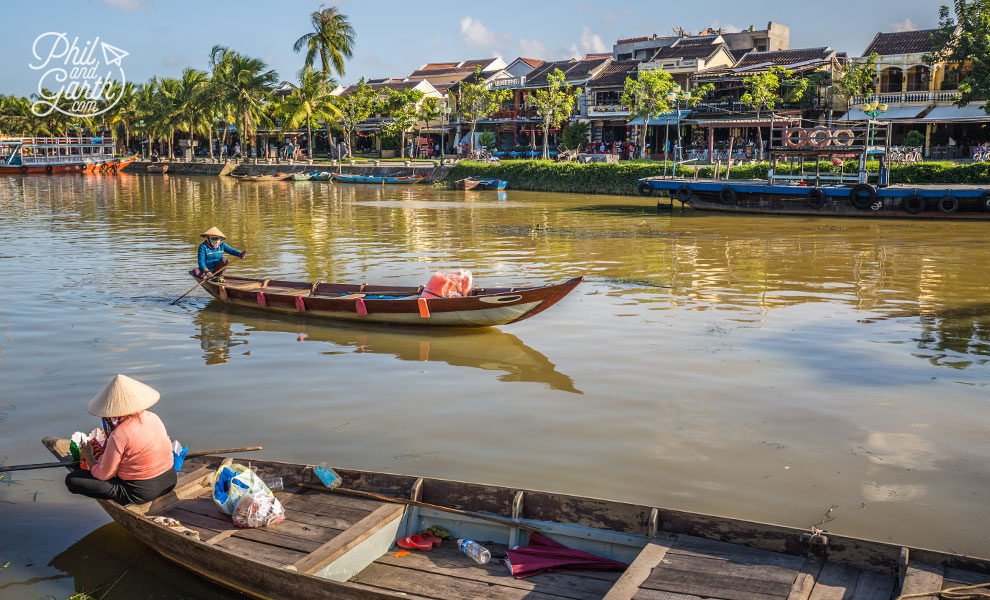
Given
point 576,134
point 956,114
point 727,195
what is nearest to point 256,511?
point 727,195

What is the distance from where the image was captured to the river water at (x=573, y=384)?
6.83 metres

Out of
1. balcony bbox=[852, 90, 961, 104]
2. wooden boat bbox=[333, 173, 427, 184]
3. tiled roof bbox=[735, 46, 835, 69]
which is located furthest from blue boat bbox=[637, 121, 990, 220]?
wooden boat bbox=[333, 173, 427, 184]

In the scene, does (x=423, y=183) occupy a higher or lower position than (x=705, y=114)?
lower

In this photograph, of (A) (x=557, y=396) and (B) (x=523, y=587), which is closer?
(B) (x=523, y=587)

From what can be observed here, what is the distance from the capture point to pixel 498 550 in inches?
217

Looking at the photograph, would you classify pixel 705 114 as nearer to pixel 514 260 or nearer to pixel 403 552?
pixel 514 260

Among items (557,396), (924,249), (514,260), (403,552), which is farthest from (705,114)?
(403,552)

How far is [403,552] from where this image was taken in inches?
219

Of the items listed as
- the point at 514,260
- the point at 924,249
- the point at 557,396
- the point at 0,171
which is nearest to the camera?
the point at 557,396

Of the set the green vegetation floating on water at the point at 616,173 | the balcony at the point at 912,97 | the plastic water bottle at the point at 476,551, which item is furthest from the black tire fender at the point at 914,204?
the plastic water bottle at the point at 476,551

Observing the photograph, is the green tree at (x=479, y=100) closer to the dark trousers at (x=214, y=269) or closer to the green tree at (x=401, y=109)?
the green tree at (x=401, y=109)

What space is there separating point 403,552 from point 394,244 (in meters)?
17.8

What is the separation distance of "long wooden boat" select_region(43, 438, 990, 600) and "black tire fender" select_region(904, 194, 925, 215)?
86.9 feet

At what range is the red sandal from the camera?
5.55 m
